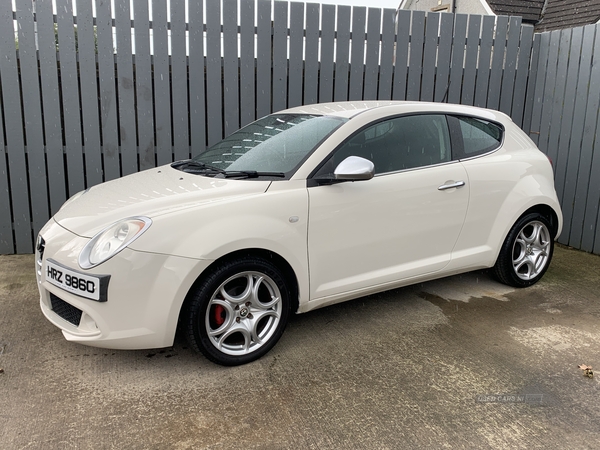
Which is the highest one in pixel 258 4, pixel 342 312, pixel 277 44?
pixel 258 4

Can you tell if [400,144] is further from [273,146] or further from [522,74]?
[522,74]

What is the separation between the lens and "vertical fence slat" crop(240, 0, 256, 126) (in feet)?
19.1

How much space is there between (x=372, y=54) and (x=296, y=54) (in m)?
0.96

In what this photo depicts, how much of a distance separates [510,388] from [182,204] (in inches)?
89.2

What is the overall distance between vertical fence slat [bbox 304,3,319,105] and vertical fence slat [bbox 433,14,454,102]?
1.61 metres

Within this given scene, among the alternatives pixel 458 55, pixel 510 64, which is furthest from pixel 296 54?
pixel 510 64

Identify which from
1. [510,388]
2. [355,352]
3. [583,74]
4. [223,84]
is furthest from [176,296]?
[583,74]

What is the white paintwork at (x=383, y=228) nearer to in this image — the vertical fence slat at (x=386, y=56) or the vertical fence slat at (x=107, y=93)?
the vertical fence slat at (x=386, y=56)

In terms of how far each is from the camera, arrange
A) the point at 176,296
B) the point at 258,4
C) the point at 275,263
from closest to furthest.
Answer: the point at 176,296
the point at 275,263
the point at 258,4

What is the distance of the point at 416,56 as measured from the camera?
6461mm

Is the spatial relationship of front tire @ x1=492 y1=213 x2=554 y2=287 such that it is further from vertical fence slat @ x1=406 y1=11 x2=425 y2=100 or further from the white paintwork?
vertical fence slat @ x1=406 y1=11 x2=425 y2=100

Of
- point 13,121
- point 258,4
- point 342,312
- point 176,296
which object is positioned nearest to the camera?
point 176,296

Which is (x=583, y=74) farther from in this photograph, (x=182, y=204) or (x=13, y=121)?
(x=13, y=121)

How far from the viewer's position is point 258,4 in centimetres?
581
